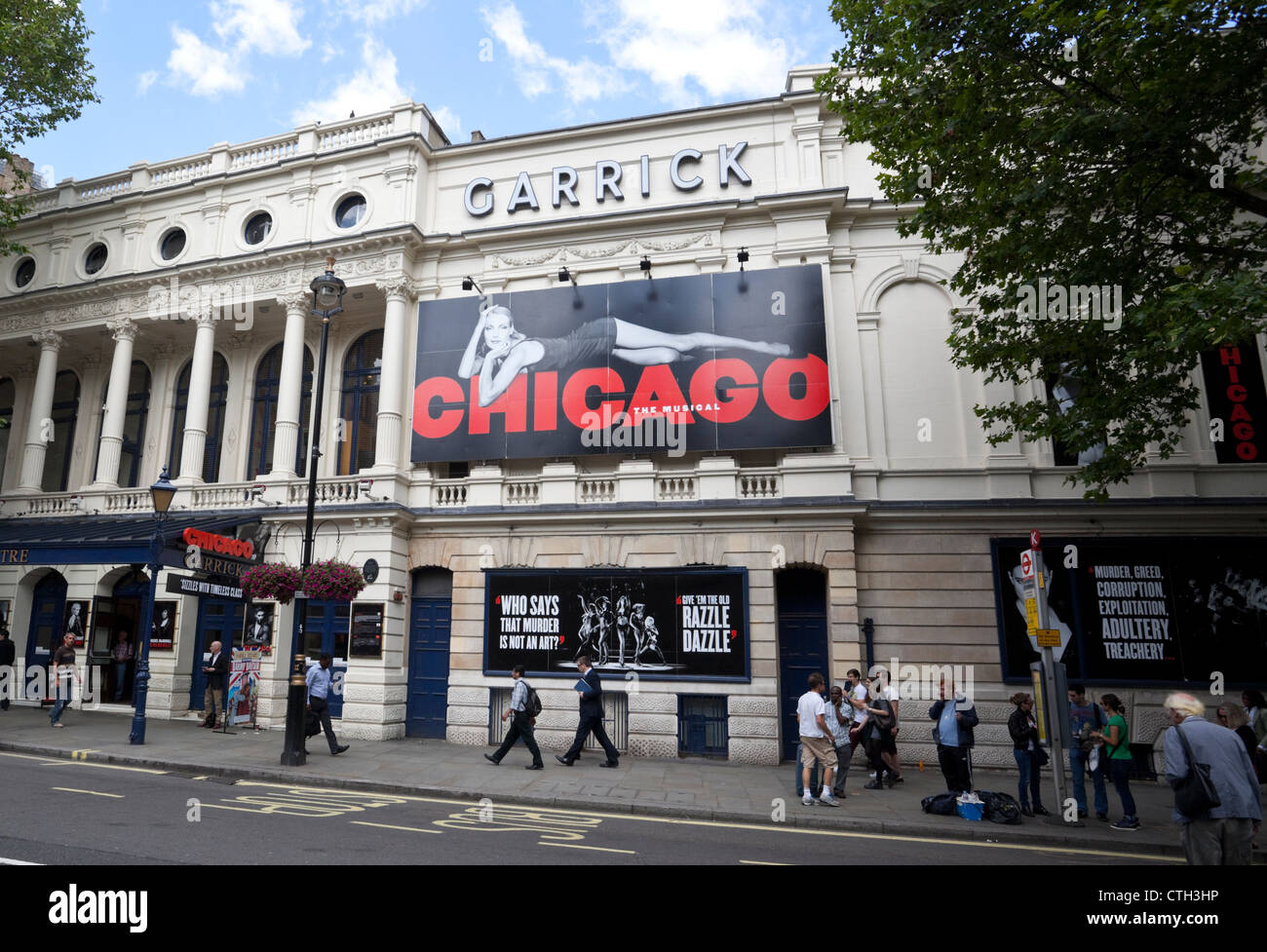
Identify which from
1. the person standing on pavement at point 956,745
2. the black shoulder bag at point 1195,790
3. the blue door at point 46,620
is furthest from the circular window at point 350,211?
the black shoulder bag at point 1195,790

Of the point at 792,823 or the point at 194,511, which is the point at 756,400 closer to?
the point at 792,823

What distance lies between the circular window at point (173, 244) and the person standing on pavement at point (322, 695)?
1591cm

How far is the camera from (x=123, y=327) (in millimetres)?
21688

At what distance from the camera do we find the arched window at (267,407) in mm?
21438

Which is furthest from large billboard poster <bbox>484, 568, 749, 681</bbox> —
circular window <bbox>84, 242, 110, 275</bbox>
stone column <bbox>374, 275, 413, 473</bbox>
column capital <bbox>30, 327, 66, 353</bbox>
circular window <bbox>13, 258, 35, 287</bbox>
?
circular window <bbox>13, 258, 35, 287</bbox>

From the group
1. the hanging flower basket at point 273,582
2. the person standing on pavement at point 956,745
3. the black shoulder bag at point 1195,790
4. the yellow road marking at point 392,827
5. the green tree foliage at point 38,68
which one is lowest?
the yellow road marking at point 392,827

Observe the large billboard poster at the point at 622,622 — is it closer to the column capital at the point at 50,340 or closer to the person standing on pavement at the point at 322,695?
the person standing on pavement at the point at 322,695

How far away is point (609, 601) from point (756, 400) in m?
5.96

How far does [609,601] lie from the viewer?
16531 mm

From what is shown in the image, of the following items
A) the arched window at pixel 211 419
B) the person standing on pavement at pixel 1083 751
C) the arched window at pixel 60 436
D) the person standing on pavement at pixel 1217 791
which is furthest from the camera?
the arched window at pixel 60 436

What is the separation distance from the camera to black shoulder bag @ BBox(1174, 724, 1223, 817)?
5688mm

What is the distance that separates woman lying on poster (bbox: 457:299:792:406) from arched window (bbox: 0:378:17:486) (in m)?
18.9
